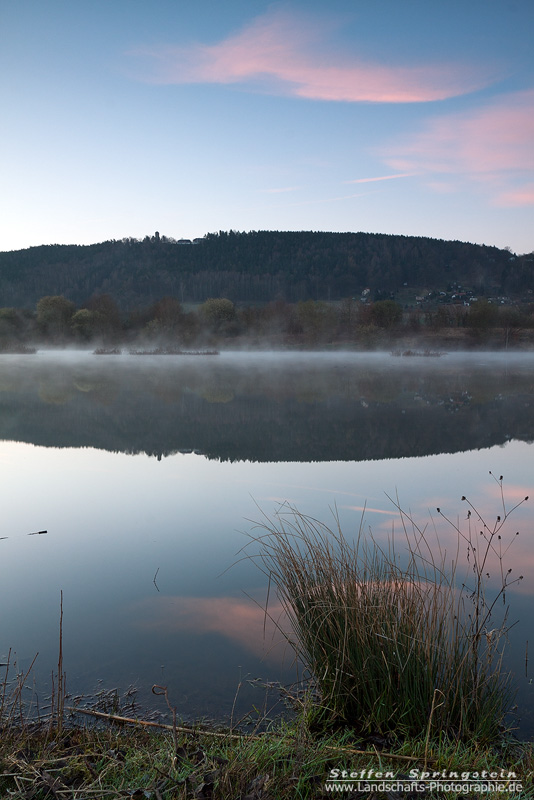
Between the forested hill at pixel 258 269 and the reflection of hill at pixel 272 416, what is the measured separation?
71.1 meters

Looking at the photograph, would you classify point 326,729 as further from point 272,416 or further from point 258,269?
point 258,269

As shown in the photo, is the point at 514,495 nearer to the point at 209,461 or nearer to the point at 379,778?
the point at 209,461

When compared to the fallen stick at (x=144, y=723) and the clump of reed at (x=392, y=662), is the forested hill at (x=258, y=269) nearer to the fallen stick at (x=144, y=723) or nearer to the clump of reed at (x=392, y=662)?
the clump of reed at (x=392, y=662)

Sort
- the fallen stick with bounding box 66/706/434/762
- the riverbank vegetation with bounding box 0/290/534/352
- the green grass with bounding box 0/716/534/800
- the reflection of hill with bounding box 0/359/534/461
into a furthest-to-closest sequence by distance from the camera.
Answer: the riverbank vegetation with bounding box 0/290/534/352, the reflection of hill with bounding box 0/359/534/461, the fallen stick with bounding box 66/706/434/762, the green grass with bounding box 0/716/534/800

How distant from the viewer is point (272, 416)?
1530cm

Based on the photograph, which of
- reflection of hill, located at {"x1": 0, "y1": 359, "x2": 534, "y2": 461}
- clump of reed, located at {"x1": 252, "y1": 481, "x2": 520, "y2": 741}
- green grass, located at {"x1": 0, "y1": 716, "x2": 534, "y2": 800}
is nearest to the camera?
green grass, located at {"x1": 0, "y1": 716, "x2": 534, "y2": 800}

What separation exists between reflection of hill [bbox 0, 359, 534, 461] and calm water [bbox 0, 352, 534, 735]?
95mm

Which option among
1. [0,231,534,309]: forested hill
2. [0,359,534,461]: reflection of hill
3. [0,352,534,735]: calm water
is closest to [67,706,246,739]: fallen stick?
[0,352,534,735]: calm water

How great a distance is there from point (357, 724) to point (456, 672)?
548 mm

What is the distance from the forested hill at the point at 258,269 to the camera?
94438mm

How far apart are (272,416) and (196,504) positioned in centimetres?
810

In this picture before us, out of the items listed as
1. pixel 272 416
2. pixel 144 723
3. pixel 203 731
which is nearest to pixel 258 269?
pixel 272 416

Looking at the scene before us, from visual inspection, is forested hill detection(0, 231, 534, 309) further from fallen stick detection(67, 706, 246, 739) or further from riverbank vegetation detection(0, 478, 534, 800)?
fallen stick detection(67, 706, 246, 739)

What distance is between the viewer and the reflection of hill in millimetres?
11555
